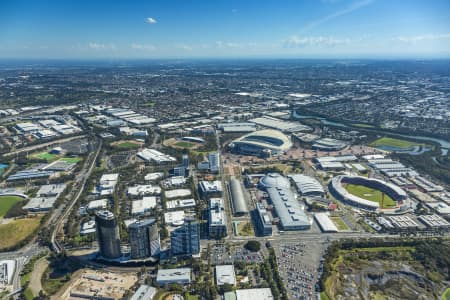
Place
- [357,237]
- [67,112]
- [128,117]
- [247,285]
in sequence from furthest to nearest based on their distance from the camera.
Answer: [67,112] < [128,117] < [357,237] < [247,285]

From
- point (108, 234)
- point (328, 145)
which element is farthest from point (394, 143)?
point (108, 234)

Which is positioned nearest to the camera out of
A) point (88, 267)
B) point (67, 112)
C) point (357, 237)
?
point (88, 267)

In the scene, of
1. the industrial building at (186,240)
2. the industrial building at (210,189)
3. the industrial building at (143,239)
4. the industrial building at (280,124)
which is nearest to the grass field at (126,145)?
the industrial building at (210,189)

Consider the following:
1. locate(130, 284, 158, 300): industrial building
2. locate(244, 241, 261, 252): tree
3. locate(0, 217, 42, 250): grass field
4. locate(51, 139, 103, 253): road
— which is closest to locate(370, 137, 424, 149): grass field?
locate(244, 241, 261, 252): tree

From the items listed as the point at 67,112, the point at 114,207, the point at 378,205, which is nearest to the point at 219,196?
the point at 114,207

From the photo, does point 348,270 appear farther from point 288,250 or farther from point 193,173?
point 193,173

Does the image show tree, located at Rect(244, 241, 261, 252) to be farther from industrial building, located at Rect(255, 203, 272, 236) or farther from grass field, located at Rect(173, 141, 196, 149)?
grass field, located at Rect(173, 141, 196, 149)

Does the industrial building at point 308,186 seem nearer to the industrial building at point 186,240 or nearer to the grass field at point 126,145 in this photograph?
→ the industrial building at point 186,240
